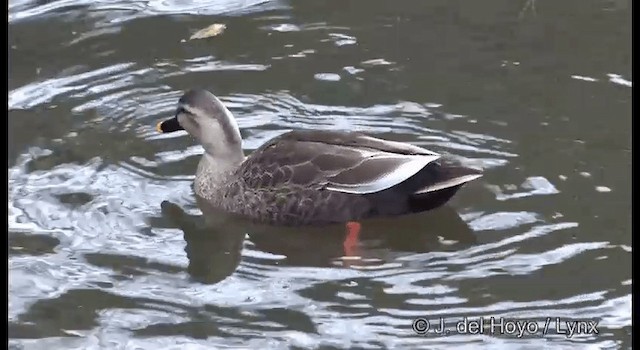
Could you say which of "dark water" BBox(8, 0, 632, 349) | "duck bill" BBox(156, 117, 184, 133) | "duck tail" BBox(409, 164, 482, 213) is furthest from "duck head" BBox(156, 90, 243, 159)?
"duck tail" BBox(409, 164, 482, 213)

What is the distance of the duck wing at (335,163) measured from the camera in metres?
7.17

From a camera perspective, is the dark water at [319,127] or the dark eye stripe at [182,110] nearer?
the dark water at [319,127]

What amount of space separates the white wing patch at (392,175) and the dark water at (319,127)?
28 centimetres

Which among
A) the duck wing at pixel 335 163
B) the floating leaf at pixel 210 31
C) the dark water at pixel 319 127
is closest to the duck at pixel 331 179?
the duck wing at pixel 335 163

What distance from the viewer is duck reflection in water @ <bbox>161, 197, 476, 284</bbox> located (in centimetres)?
702

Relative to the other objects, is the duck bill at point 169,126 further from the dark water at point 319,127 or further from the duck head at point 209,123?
the dark water at point 319,127

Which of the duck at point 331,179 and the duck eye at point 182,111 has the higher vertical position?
the duck eye at point 182,111

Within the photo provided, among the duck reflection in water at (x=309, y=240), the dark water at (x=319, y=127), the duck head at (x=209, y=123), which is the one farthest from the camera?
the duck head at (x=209, y=123)

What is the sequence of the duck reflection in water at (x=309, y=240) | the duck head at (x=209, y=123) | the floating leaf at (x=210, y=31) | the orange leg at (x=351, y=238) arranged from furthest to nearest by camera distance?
the floating leaf at (x=210, y=31) < the duck head at (x=209, y=123) < the orange leg at (x=351, y=238) < the duck reflection in water at (x=309, y=240)

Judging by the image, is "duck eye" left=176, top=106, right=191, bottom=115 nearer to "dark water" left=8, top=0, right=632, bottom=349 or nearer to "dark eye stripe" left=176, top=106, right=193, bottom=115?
"dark eye stripe" left=176, top=106, right=193, bottom=115

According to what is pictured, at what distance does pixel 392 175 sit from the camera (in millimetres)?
7148

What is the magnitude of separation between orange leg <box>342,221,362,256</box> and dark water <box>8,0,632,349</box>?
0.19 ft

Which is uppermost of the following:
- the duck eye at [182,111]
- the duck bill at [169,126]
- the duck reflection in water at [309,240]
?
the duck eye at [182,111]

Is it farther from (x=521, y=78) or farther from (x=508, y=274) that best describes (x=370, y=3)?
(x=508, y=274)
